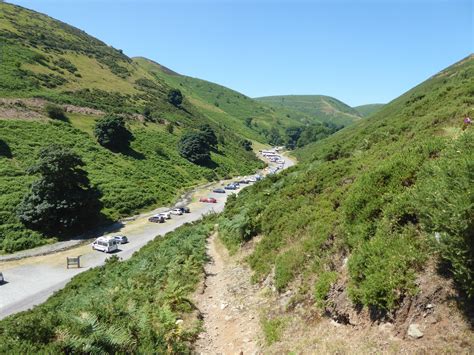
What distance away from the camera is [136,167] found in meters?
61.1

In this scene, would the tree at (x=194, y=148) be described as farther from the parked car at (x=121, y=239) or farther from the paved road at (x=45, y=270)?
the parked car at (x=121, y=239)

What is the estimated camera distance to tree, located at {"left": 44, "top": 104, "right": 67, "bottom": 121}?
63422mm

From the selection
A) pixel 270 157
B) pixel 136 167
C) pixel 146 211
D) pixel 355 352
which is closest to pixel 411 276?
pixel 355 352

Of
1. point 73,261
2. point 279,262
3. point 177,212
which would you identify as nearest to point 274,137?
point 177,212

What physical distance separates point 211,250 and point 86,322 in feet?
38.6

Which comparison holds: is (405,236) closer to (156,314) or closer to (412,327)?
(412,327)

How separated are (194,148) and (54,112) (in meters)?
29.0

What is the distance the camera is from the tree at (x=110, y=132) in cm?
6275

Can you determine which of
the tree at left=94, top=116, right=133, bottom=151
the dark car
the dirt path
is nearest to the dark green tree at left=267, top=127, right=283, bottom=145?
the tree at left=94, top=116, right=133, bottom=151

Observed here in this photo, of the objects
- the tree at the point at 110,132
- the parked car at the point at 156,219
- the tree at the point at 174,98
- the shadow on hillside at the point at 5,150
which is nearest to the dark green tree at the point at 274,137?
the tree at the point at 174,98

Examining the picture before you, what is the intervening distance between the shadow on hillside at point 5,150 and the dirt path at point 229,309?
42262 millimetres

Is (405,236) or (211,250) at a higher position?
(405,236)

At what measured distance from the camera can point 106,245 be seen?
34.5m

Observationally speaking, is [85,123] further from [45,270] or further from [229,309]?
[229,309]
